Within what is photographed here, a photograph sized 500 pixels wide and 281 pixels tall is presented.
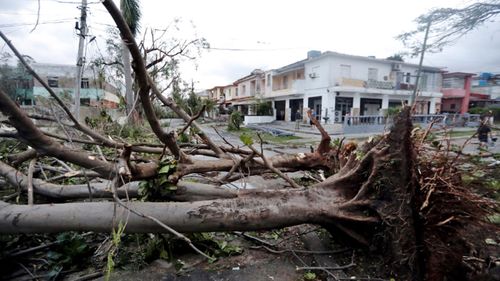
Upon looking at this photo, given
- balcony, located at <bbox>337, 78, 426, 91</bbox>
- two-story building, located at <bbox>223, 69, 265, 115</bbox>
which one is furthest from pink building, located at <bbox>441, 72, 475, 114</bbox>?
two-story building, located at <bbox>223, 69, 265, 115</bbox>

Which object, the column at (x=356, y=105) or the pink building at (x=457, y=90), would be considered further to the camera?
the pink building at (x=457, y=90)

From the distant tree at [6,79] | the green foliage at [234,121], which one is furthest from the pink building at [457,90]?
the distant tree at [6,79]

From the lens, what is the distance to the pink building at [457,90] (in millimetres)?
28047

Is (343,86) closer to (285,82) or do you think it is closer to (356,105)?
(356,105)

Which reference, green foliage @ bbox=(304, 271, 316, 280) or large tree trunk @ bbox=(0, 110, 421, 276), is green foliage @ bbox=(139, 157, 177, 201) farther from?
green foliage @ bbox=(304, 271, 316, 280)

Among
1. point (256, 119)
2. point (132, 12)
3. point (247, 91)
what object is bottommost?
point (256, 119)

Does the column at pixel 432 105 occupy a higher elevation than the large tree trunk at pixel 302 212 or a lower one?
higher

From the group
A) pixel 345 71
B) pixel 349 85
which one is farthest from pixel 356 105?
pixel 345 71

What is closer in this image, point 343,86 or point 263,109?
point 343,86

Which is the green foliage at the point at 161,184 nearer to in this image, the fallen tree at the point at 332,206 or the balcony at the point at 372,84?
the fallen tree at the point at 332,206

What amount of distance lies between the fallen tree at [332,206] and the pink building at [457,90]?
3183cm

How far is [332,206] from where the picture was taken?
8.61ft

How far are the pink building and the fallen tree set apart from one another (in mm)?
31826

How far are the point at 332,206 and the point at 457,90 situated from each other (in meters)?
33.3
